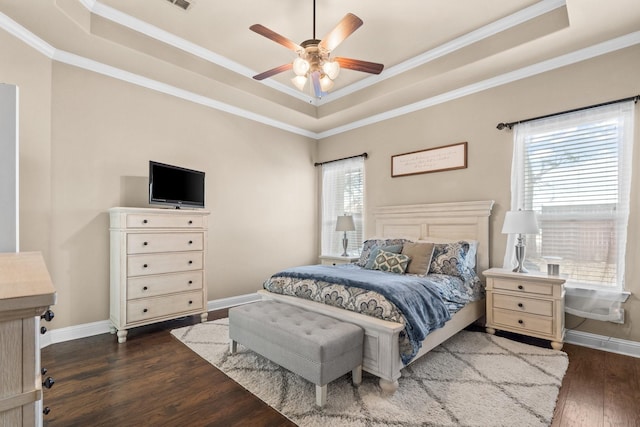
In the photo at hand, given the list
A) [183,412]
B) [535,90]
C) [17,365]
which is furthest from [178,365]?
[535,90]

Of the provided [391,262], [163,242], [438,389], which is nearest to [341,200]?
[391,262]

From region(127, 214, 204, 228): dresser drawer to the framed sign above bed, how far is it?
2753mm

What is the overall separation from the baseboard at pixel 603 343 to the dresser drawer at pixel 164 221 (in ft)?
13.3

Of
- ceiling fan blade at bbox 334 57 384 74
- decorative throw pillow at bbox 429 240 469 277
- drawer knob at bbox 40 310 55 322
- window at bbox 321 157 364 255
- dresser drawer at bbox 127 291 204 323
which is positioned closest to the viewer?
drawer knob at bbox 40 310 55 322

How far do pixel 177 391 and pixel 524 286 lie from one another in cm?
314

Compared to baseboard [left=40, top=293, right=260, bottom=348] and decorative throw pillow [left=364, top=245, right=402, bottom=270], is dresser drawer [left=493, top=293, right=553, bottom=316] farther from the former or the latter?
baseboard [left=40, top=293, right=260, bottom=348]

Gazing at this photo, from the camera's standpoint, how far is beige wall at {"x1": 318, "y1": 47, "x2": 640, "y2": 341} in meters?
2.86

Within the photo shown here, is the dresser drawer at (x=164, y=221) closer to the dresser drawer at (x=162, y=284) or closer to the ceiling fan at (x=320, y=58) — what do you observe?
the dresser drawer at (x=162, y=284)

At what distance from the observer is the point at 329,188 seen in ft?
18.0

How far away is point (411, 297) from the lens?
245cm

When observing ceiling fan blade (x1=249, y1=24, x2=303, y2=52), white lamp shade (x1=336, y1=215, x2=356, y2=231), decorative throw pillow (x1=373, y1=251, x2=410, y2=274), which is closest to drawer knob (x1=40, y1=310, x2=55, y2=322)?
ceiling fan blade (x1=249, y1=24, x2=303, y2=52)

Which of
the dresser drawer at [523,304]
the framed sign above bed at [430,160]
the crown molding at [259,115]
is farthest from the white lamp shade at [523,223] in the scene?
the crown molding at [259,115]

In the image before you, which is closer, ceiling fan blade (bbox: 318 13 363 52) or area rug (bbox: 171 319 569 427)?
area rug (bbox: 171 319 569 427)

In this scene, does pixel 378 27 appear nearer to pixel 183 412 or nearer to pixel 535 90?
pixel 535 90
